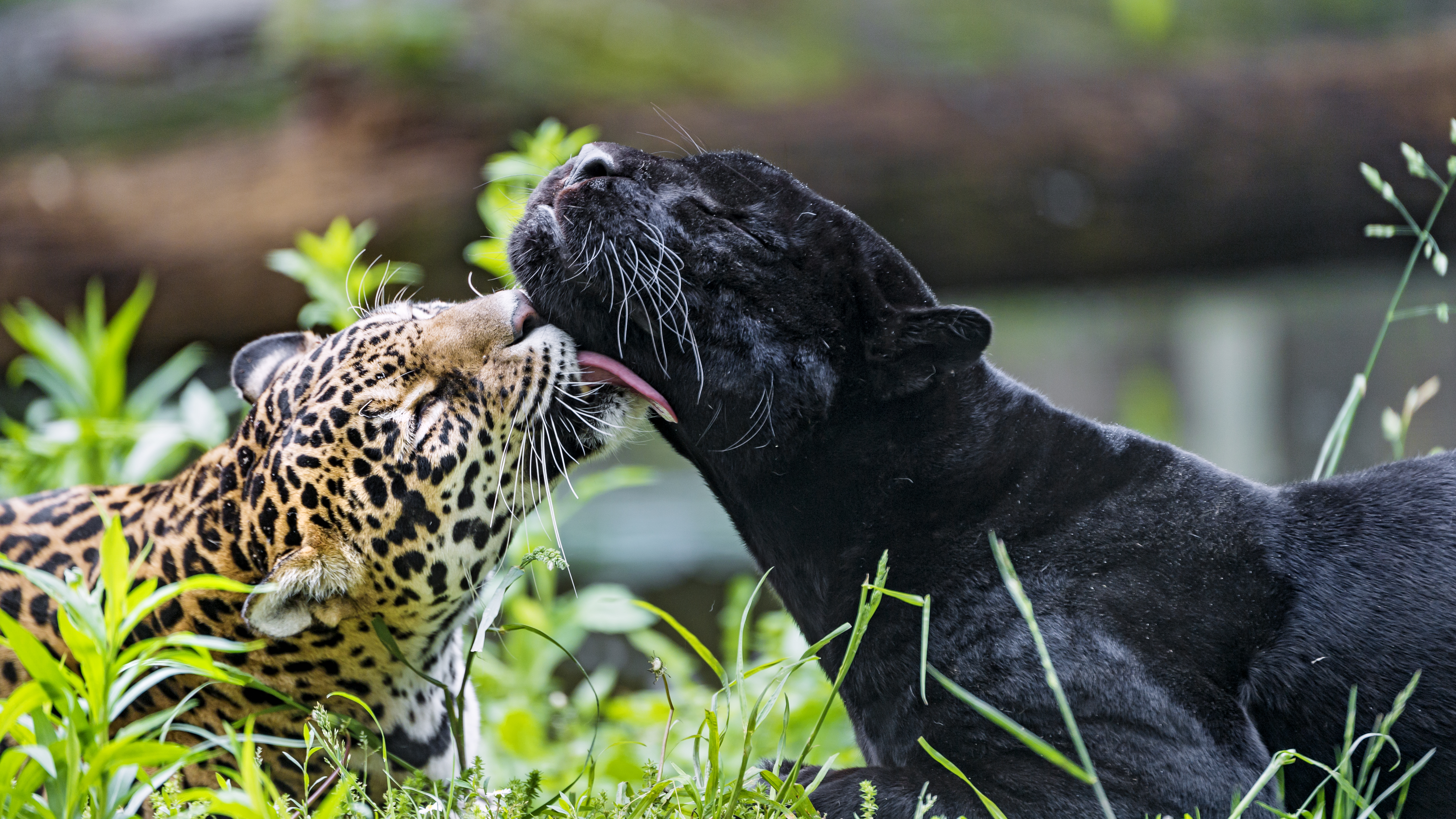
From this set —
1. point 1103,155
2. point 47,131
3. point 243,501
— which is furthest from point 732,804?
point 47,131

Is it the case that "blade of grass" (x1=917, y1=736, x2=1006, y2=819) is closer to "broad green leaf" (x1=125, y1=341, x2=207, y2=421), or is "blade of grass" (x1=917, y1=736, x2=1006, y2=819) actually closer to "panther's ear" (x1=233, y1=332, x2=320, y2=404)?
"panther's ear" (x1=233, y1=332, x2=320, y2=404)

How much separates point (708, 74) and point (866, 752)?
5113 millimetres

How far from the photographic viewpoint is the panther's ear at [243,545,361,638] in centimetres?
269

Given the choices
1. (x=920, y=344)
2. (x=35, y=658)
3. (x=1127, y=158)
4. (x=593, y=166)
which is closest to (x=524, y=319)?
(x=593, y=166)

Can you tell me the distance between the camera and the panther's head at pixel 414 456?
110 inches

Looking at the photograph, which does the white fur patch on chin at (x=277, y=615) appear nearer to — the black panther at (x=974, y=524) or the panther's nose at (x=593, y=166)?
the black panther at (x=974, y=524)

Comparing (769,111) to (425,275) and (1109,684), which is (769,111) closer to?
(425,275)

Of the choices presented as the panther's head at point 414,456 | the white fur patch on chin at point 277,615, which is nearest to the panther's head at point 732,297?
the panther's head at point 414,456

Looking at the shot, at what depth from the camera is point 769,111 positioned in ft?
22.1

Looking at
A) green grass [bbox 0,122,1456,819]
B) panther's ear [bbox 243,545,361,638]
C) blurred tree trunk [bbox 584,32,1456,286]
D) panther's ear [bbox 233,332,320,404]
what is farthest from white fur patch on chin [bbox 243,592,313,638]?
blurred tree trunk [bbox 584,32,1456,286]

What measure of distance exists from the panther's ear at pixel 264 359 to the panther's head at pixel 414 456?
1.43 feet

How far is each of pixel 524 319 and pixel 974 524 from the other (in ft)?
4.04

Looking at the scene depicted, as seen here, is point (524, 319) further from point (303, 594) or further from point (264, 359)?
point (264, 359)

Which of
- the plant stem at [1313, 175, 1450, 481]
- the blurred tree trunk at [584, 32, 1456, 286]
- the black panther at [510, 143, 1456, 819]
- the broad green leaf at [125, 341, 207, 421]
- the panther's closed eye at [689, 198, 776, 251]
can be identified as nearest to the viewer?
the black panther at [510, 143, 1456, 819]
